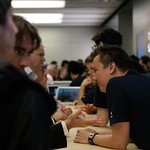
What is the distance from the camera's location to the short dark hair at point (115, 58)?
200 cm

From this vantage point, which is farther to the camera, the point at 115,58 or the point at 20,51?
the point at 115,58

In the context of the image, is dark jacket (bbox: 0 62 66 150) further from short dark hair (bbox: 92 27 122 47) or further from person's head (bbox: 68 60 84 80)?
person's head (bbox: 68 60 84 80)

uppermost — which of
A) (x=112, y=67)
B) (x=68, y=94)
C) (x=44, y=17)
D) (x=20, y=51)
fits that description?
(x=44, y=17)

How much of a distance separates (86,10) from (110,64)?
21.4ft

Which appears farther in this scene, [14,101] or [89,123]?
[89,123]

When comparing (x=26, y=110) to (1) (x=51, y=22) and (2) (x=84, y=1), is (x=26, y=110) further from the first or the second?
(1) (x=51, y=22)

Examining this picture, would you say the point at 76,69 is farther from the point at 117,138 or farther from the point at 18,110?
the point at 18,110

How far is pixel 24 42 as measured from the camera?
103 cm

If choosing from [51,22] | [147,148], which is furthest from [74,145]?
[51,22]

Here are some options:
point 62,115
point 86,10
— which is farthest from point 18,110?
point 86,10

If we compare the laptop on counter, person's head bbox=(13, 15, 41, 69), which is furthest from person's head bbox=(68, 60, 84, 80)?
person's head bbox=(13, 15, 41, 69)

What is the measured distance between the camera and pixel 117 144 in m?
1.78

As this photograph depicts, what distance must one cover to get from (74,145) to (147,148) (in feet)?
1.40

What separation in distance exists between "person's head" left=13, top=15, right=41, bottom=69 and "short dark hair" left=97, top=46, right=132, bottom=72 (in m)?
1.00
